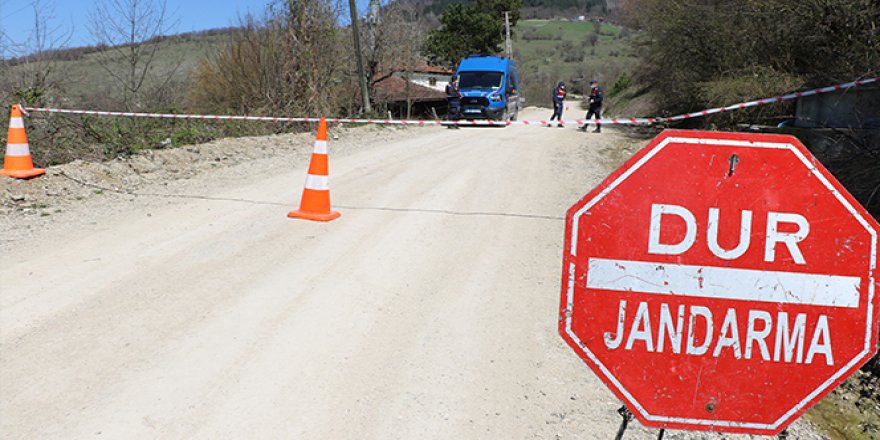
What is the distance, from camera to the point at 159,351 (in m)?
4.26

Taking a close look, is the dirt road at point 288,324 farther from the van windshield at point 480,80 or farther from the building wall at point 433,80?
the building wall at point 433,80

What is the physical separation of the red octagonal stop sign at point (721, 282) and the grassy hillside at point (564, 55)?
6111 cm

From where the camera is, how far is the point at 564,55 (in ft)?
360

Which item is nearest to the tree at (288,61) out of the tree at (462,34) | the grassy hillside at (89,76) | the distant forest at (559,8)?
the grassy hillside at (89,76)

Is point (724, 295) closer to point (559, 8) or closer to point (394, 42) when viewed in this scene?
point (394, 42)

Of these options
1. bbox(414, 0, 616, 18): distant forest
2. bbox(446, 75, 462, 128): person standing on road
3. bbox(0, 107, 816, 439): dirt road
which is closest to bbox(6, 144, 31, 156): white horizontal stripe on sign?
bbox(0, 107, 816, 439): dirt road

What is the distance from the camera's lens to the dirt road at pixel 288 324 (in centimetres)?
358

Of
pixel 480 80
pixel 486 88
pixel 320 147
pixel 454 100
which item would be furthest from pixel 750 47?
pixel 454 100

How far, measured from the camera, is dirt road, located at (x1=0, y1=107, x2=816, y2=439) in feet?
11.7

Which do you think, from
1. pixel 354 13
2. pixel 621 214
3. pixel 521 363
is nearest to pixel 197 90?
pixel 354 13

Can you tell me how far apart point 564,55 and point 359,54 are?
303 ft

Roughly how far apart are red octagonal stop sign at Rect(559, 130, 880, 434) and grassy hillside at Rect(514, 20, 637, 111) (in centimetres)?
6111

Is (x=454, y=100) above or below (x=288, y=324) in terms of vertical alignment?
above

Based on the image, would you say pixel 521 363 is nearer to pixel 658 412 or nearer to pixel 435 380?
pixel 435 380
